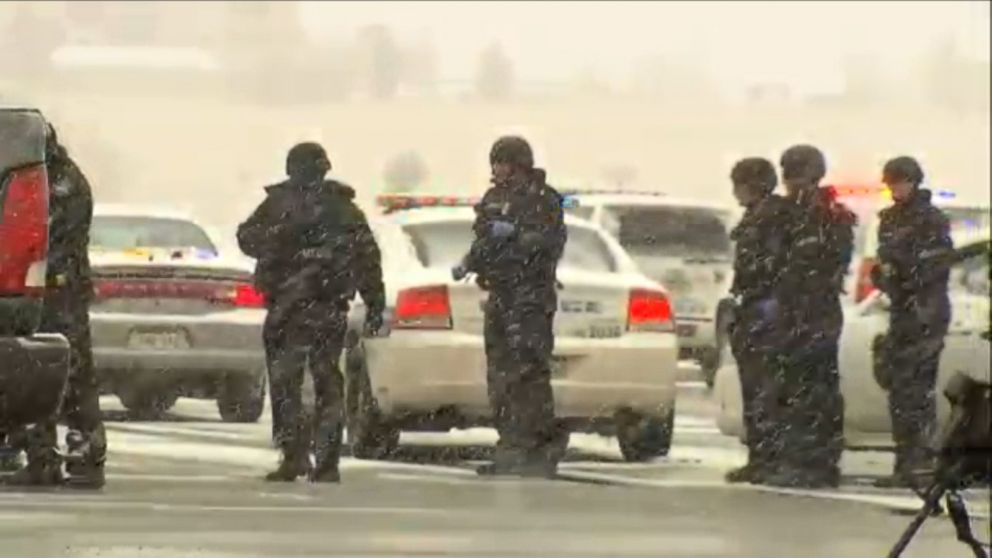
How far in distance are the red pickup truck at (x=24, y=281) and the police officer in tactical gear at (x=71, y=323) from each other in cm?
333

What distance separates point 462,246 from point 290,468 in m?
2.05

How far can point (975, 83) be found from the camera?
44.6 m

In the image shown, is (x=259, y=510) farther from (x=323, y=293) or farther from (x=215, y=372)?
(x=215, y=372)

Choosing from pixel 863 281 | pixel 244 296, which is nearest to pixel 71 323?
pixel 244 296

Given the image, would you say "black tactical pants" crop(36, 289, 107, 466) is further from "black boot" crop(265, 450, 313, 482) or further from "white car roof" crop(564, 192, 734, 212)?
"white car roof" crop(564, 192, 734, 212)

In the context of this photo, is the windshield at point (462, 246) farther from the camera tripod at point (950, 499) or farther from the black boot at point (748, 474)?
the camera tripod at point (950, 499)

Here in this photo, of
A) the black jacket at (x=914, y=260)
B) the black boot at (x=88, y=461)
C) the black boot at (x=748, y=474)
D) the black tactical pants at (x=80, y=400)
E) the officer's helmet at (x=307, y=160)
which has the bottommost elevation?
the black boot at (x=748, y=474)

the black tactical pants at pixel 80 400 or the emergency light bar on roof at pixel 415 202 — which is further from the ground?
the emergency light bar on roof at pixel 415 202

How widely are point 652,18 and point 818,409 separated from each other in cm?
3304

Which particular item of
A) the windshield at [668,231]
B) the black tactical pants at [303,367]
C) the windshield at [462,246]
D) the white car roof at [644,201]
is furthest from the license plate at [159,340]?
the white car roof at [644,201]

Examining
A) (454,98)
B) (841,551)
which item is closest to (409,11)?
(454,98)

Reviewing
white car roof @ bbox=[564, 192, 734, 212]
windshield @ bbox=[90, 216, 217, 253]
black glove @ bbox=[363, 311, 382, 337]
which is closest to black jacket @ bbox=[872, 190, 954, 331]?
black glove @ bbox=[363, 311, 382, 337]

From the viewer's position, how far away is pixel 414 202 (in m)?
17.9

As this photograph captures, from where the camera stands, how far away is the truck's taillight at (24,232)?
914cm
